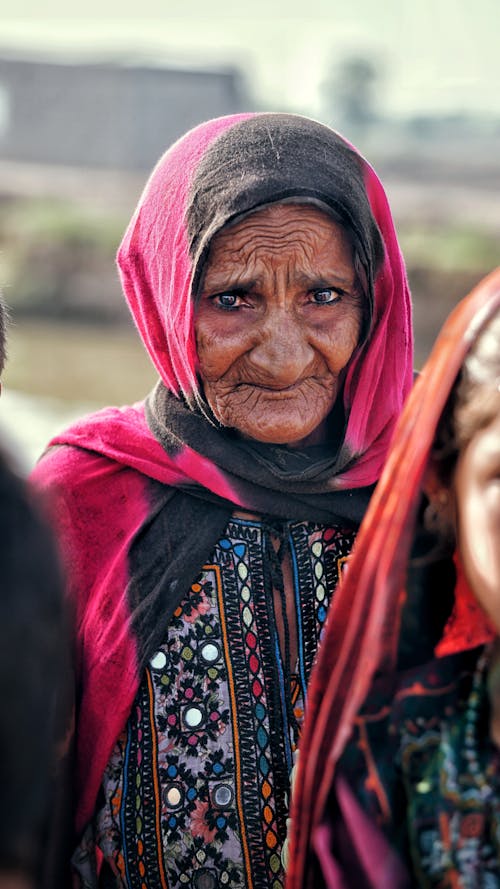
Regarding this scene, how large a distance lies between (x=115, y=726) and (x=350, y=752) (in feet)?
2.33

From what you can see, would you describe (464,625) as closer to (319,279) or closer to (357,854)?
(357,854)

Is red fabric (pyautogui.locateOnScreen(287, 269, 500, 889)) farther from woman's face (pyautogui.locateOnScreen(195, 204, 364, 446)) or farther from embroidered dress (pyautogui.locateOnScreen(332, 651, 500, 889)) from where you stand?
woman's face (pyautogui.locateOnScreen(195, 204, 364, 446))

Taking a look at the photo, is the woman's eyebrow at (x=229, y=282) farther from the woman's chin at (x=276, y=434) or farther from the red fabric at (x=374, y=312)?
the woman's chin at (x=276, y=434)

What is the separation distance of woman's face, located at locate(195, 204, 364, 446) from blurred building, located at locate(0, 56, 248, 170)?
92.0 ft

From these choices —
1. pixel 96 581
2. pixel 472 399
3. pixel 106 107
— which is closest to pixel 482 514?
pixel 472 399

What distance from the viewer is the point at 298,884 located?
1.63 metres

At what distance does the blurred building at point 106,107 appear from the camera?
97.1ft

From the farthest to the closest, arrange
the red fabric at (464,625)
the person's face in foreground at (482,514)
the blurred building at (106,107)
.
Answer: the blurred building at (106,107), the red fabric at (464,625), the person's face in foreground at (482,514)

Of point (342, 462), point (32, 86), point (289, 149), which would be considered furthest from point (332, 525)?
point (32, 86)

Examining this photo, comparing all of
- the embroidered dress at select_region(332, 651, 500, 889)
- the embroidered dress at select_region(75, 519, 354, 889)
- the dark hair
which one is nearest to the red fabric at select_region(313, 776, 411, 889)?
the embroidered dress at select_region(332, 651, 500, 889)

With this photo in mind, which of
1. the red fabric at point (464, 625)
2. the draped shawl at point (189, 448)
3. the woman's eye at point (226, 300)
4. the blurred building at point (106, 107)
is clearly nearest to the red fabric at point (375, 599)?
the red fabric at point (464, 625)

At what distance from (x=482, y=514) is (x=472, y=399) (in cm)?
16

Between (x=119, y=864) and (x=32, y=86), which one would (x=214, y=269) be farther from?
(x=32, y=86)

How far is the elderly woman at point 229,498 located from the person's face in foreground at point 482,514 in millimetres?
730
